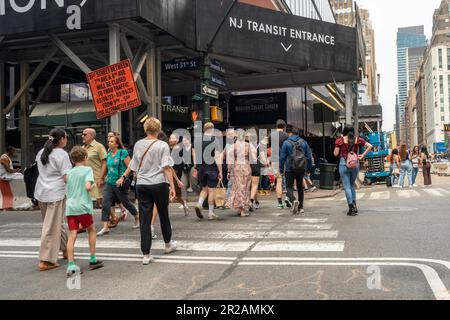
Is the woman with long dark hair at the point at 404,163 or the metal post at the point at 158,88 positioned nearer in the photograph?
the metal post at the point at 158,88

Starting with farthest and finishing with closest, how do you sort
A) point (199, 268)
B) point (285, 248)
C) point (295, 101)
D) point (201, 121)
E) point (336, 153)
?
1. point (295, 101)
2. point (201, 121)
3. point (336, 153)
4. point (285, 248)
5. point (199, 268)

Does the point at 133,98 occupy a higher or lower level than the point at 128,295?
higher

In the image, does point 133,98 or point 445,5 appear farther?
point 445,5

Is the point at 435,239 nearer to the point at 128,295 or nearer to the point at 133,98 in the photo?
the point at 128,295

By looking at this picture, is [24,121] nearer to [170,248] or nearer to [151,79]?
[151,79]

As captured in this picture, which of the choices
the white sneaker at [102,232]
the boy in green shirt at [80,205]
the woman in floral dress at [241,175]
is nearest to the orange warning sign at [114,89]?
the woman in floral dress at [241,175]

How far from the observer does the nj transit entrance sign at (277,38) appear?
16219mm

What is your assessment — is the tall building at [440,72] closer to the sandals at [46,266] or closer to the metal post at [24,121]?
the metal post at [24,121]

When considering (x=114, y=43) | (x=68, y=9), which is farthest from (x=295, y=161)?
(x=68, y=9)

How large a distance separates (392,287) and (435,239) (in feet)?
8.71

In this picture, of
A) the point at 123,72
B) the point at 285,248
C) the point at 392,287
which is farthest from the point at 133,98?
the point at 392,287

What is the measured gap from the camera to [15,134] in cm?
2066

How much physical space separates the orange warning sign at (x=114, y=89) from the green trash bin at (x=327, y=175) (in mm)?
8114

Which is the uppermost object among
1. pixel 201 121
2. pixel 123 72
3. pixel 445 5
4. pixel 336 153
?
pixel 445 5
